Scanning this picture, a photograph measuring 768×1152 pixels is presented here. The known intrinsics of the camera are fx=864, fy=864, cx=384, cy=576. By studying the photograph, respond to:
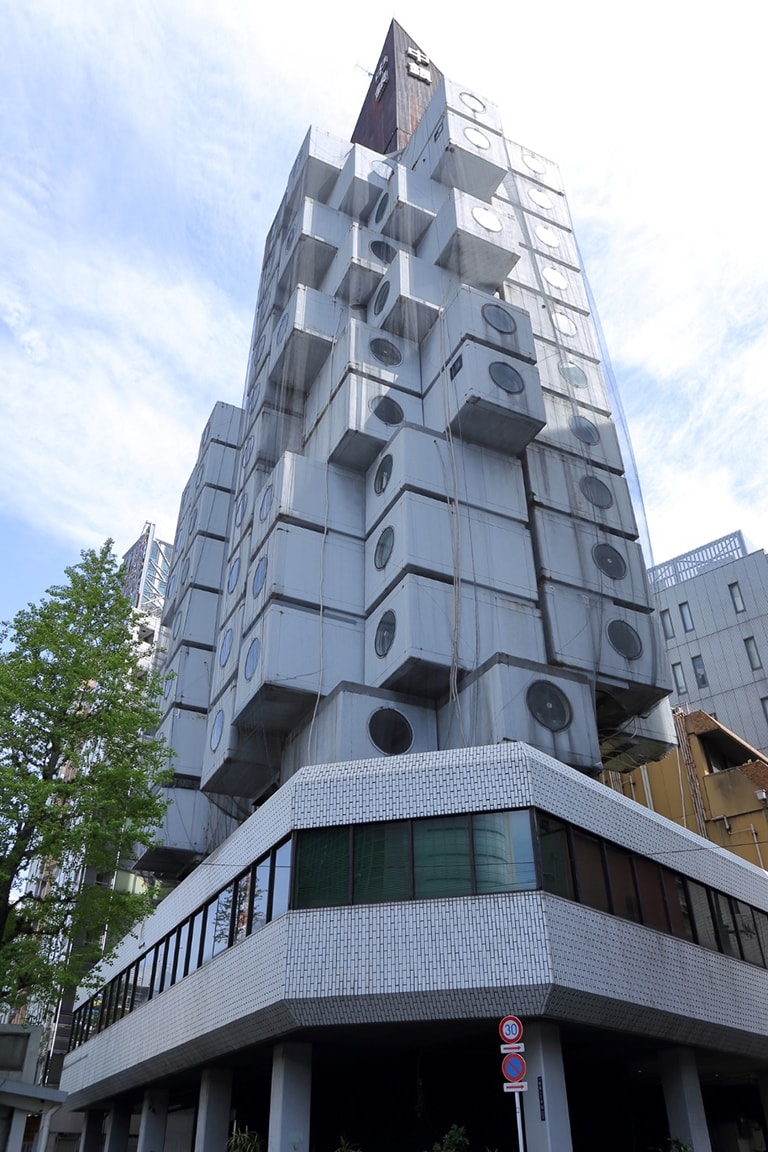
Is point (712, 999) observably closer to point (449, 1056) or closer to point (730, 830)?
point (449, 1056)

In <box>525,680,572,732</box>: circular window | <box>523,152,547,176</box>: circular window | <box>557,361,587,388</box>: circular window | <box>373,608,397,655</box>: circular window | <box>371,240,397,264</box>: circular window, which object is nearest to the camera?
<box>525,680,572,732</box>: circular window

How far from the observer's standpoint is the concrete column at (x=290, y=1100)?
15305 millimetres

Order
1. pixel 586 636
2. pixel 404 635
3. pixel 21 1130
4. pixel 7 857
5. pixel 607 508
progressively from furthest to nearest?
1. pixel 607 508
2. pixel 586 636
3. pixel 404 635
4. pixel 21 1130
5. pixel 7 857

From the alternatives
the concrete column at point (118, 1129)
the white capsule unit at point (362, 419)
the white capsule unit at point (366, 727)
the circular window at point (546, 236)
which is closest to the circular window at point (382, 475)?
the white capsule unit at point (362, 419)

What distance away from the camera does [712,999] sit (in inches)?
736

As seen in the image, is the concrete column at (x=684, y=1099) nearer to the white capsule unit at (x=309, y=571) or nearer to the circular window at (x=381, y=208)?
the white capsule unit at (x=309, y=571)

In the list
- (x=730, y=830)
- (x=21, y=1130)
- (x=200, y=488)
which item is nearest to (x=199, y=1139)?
(x=21, y=1130)

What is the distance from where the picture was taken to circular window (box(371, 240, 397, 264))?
35.0 meters

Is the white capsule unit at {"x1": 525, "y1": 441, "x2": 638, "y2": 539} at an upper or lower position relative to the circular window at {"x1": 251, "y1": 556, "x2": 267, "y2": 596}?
upper

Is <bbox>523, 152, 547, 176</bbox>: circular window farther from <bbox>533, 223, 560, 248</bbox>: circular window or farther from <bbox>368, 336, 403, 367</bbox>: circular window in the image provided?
<bbox>368, 336, 403, 367</bbox>: circular window

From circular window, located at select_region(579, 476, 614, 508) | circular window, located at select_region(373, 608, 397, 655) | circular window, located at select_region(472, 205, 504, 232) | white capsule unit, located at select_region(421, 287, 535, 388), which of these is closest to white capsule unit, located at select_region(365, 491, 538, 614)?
circular window, located at select_region(373, 608, 397, 655)

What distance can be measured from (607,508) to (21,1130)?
78.1 ft

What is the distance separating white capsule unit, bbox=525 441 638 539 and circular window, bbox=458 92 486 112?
59.4 feet

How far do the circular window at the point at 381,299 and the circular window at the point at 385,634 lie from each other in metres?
13.4
